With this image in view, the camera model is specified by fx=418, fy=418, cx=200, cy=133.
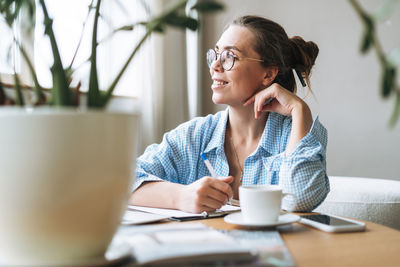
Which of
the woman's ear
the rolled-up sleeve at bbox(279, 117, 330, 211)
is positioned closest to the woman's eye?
the woman's ear

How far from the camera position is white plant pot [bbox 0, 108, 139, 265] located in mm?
398

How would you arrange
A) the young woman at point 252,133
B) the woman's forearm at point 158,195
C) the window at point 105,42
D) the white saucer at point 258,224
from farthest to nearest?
the window at point 105,42
the young woman at point 252,133
the woman's forearm at point 158,195
the white saucer at point 258,224

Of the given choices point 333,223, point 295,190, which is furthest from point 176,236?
point 295,190

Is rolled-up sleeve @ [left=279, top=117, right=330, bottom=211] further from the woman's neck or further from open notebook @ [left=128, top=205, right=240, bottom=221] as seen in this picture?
the woman's neck

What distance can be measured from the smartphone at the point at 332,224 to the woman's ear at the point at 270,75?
927 millimetres

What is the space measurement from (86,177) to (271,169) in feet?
3.53

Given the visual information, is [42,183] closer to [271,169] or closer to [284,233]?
[284,233]

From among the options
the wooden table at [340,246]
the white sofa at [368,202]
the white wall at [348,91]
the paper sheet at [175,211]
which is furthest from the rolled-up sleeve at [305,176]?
the white wall at [348,91]

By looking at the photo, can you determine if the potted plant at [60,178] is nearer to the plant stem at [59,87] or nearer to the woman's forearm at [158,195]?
the plant stem at [59,87]

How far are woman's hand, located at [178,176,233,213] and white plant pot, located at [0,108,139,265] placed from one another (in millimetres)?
523

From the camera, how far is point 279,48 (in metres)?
1.66

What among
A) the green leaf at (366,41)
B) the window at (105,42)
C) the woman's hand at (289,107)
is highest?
the window at (105,42)

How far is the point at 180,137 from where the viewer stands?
5.00 feet

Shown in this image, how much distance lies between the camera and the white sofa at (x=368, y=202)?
4.91 ft
